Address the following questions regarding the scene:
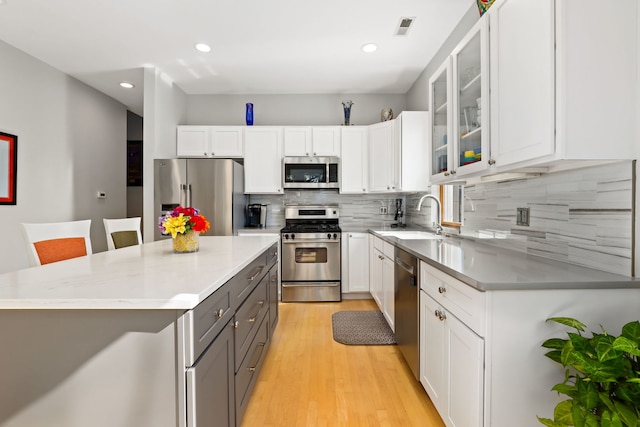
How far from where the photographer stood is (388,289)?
2822 mm

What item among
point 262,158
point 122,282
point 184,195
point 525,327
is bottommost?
point 525,327

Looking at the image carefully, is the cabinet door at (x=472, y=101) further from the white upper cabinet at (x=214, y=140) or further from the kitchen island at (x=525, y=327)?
the white upper cabinet at (x=214, y=140)

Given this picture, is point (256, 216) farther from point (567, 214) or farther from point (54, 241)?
point (567, 214)

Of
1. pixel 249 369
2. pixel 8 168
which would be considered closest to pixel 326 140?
pixel 249 369

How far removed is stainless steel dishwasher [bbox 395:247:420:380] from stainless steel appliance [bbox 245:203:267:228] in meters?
2.31

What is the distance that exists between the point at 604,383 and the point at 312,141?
3642 mm

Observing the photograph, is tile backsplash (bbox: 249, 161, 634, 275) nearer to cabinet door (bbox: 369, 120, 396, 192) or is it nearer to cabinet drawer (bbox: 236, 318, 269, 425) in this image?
cabinet door (bbox: 369, 120, 396, 192)

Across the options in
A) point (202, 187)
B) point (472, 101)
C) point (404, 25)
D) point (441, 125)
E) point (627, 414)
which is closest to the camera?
point (627, 414)

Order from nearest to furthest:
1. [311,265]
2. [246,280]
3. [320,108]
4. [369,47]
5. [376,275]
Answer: [246,280] → [369,47] → [376,275] → [311,265] → [320,108]

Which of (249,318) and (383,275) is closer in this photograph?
(249,318)

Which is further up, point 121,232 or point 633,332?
point 121,232

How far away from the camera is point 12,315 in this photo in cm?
95

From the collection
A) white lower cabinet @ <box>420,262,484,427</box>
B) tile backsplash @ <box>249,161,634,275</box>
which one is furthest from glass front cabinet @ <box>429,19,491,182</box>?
white lower cabinet @ <box>420,262,484,427</box>

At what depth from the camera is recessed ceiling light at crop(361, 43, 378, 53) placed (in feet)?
10.1
